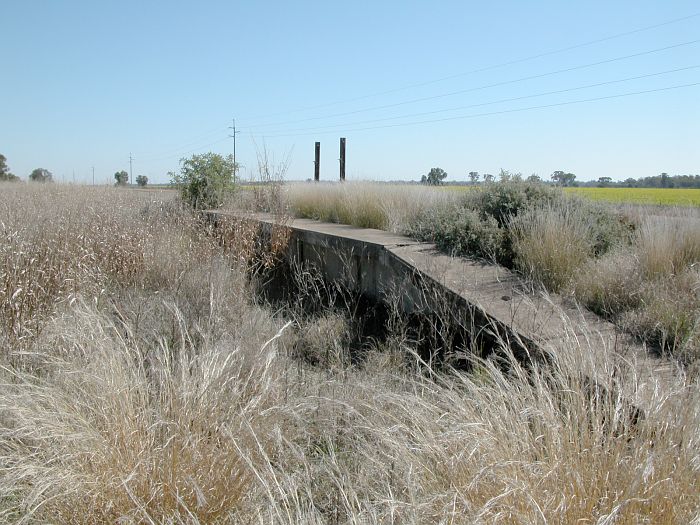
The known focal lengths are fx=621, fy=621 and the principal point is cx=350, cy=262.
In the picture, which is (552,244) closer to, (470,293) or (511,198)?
(470,293)

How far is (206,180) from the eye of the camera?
1283 centimetres

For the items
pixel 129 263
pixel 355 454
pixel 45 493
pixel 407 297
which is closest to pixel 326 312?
pixel 407 297

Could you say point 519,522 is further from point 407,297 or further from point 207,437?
point 407,297

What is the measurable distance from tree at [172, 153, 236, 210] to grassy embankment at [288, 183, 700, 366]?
16.2 feet

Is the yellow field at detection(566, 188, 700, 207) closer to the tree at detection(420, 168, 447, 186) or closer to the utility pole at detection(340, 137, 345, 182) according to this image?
the tree at detection(420, 168, 447, 186)

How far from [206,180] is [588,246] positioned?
28.5ft

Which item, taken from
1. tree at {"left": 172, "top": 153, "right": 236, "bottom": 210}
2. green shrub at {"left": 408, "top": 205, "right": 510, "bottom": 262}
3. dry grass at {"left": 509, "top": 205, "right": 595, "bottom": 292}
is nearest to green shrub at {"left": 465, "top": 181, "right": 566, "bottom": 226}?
green shrub at {"left": 408, "top": 205, "right": 510, "bottom": 262}

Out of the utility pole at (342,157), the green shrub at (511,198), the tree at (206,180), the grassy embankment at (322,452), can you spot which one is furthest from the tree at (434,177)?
the grassy embankment at (322,452)

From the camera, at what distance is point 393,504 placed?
212 centimetres

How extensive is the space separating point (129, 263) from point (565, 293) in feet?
14.4

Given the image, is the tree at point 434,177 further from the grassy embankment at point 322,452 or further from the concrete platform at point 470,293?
the grassy embankment at point 322,452

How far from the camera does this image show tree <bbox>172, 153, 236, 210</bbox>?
41.7 feet

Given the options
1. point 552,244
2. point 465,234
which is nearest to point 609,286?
A: point 552,244

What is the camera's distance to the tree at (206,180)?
1270cm
